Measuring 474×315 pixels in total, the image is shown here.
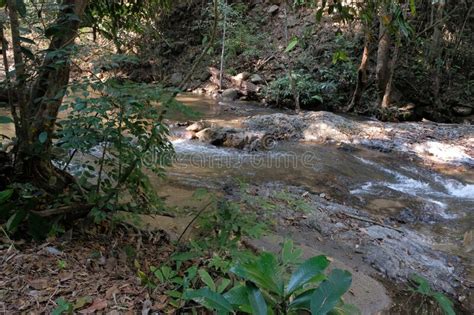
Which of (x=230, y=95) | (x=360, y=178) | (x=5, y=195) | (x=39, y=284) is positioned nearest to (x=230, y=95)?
(x=230, y=95)

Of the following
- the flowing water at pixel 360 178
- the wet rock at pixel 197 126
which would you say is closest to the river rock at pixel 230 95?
the wet rock at pixel 197 126

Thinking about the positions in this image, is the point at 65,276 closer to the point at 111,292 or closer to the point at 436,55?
the point at 111,292

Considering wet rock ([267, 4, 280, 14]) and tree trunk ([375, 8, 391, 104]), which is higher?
wet rock ([267, 4, 280, 14])

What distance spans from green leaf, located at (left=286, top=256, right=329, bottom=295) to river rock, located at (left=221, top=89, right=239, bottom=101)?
1187 cm

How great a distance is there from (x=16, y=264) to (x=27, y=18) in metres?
1.25

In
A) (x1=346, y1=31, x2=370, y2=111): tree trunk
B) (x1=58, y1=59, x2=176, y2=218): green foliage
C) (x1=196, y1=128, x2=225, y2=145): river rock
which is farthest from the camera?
(x1=346, y1=31, x2=370, y2=111): tree trunk

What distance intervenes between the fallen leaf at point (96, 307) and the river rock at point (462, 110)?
456 inches

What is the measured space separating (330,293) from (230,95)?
1217 centimetres

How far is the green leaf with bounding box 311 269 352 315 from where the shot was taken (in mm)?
1172

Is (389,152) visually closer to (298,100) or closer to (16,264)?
(298,100)

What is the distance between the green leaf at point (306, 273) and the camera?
1.30 metres

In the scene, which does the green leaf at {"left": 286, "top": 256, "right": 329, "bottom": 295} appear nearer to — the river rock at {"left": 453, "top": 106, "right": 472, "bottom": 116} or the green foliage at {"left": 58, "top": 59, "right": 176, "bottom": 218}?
the green foliage at {"left": 58, "top": 59, "right": 176, "bottom": 218}

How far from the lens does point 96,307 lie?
1.68m

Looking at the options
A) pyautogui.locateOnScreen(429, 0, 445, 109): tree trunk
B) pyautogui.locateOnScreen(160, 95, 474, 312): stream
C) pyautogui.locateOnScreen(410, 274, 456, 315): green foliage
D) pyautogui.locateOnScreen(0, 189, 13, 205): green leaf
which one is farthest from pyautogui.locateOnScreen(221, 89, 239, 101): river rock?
pyautogui.locateOnScreen(0, 189, 13, 205): green leaf
